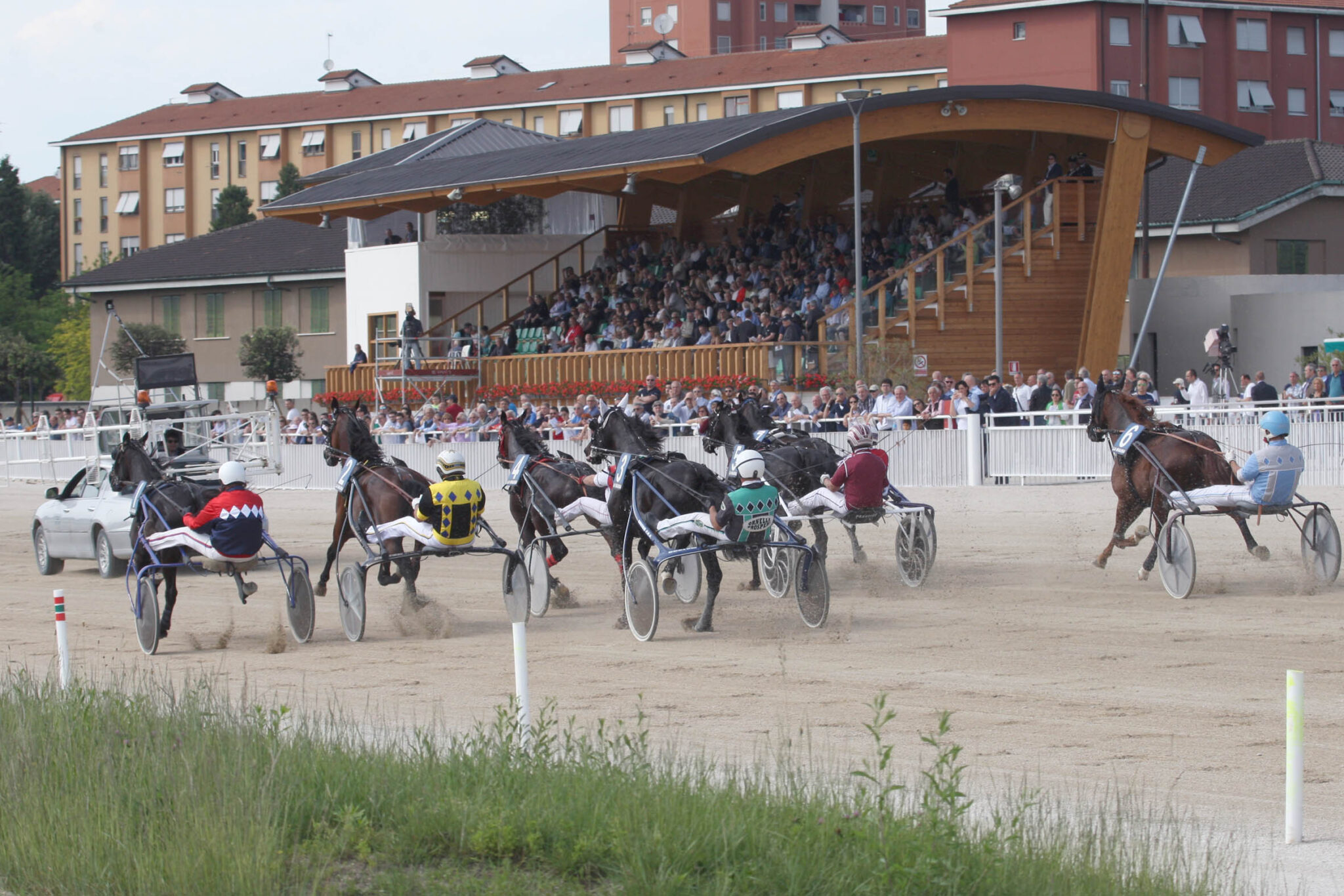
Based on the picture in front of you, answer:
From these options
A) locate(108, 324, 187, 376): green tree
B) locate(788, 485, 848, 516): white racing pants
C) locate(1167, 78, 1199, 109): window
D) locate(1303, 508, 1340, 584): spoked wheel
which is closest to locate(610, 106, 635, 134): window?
locate(108, 324, 187, 376): green tree

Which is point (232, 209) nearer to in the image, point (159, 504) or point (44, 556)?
point (44, 556)

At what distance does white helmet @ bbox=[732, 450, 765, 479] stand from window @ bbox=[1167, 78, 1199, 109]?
5527cm

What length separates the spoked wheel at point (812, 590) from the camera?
12.3 meters

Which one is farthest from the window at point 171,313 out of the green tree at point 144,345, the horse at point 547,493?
the horse at point 547,493

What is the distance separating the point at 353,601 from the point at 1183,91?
57038 mm

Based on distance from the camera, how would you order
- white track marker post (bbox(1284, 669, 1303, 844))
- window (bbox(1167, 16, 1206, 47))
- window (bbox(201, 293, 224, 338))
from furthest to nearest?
window (bbox(1167, 16, 1206, 47)) → window (bbox(201, 293, 224, 338)) → white track marker post (bbox(1284, 669, 1303, 844))

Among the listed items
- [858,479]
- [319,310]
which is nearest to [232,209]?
[319,310]

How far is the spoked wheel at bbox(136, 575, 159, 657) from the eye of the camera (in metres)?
12.6

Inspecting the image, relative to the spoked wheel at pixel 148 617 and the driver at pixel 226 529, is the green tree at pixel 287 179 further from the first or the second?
the spoked wheel at pixel 148 617

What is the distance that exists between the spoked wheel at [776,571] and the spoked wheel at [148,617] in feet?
16.0

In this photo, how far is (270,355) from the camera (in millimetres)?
58031

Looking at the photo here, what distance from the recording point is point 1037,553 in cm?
1775

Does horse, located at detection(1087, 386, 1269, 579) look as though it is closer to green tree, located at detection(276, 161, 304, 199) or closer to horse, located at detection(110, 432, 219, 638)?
horse, located at detection(110, 432, 219, 638)

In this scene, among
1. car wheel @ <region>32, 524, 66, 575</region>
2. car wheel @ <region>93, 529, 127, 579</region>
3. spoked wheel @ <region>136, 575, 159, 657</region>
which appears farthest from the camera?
car wheel @ <region>32, 524, 66, 575</region>
